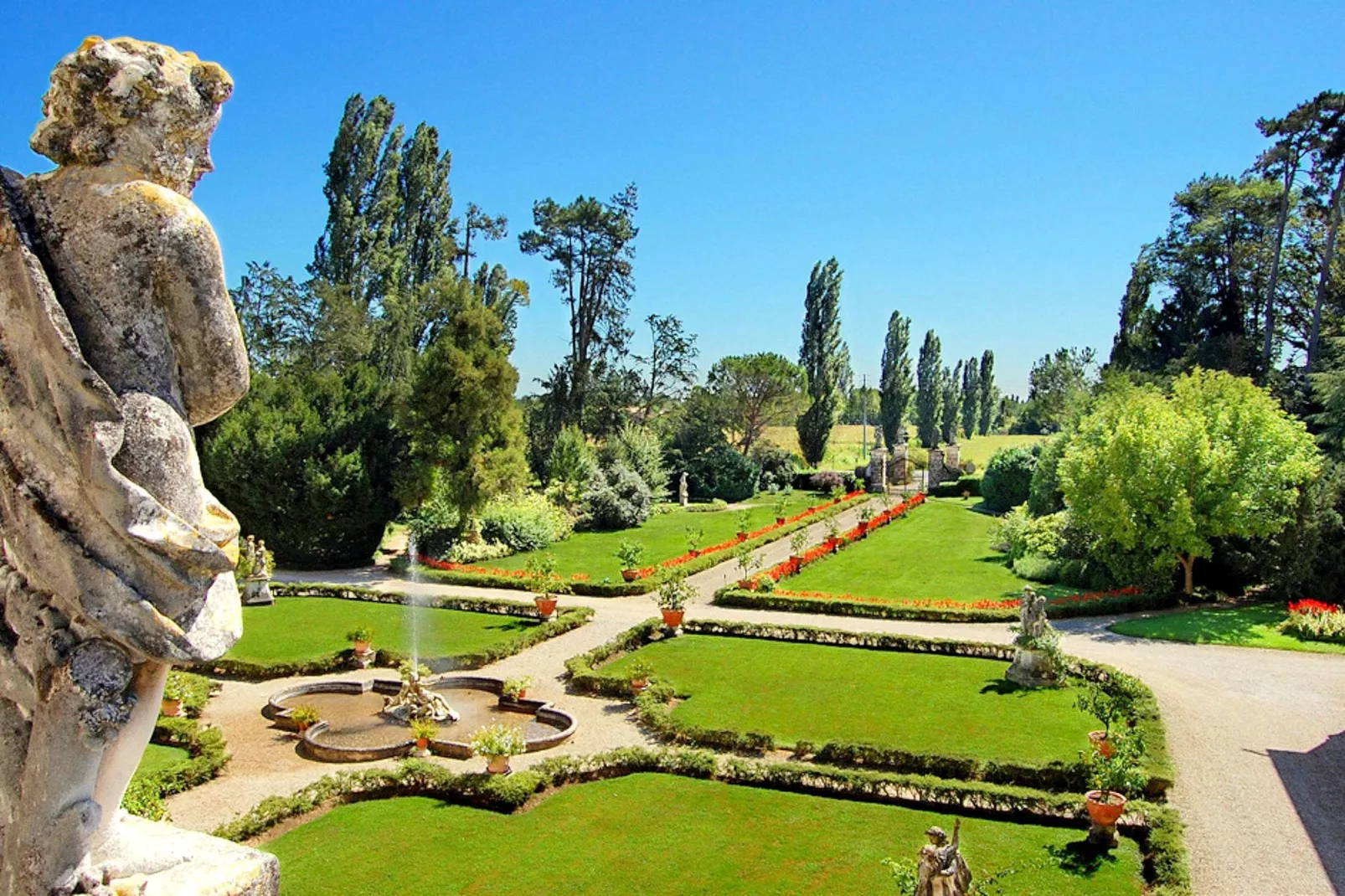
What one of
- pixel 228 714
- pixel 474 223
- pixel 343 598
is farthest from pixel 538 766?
pixel 474 223

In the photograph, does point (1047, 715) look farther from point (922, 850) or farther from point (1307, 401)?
point (1307, 401)

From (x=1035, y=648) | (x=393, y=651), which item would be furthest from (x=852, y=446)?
(x=393, y=651)

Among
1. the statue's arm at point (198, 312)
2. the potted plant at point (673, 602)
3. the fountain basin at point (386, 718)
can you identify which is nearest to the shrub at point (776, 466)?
the potted plant at point (673, 602)

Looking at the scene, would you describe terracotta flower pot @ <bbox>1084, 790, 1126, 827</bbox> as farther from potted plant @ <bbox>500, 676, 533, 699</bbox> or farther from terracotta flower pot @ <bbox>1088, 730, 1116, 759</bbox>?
potted plant @ <bbox>500, 676, 533, 699</bbox>

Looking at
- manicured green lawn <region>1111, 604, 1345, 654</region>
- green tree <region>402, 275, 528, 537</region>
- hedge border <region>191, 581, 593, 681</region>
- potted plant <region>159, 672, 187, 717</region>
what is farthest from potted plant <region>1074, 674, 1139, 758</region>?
green tree <region>402, 275, 528, 537</region>

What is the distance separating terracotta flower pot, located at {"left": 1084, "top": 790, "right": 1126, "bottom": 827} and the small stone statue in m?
4.11

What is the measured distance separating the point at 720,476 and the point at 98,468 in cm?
4635

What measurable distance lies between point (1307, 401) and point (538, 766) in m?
30.8

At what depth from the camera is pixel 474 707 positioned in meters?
17.2

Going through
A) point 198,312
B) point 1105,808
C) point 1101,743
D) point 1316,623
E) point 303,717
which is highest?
point 198,312

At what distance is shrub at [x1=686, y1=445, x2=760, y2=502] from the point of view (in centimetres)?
5006

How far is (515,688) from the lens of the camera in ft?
55.6

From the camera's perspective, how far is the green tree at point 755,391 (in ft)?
187

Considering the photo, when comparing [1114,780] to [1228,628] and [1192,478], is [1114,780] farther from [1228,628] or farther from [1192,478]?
[1192,478]
